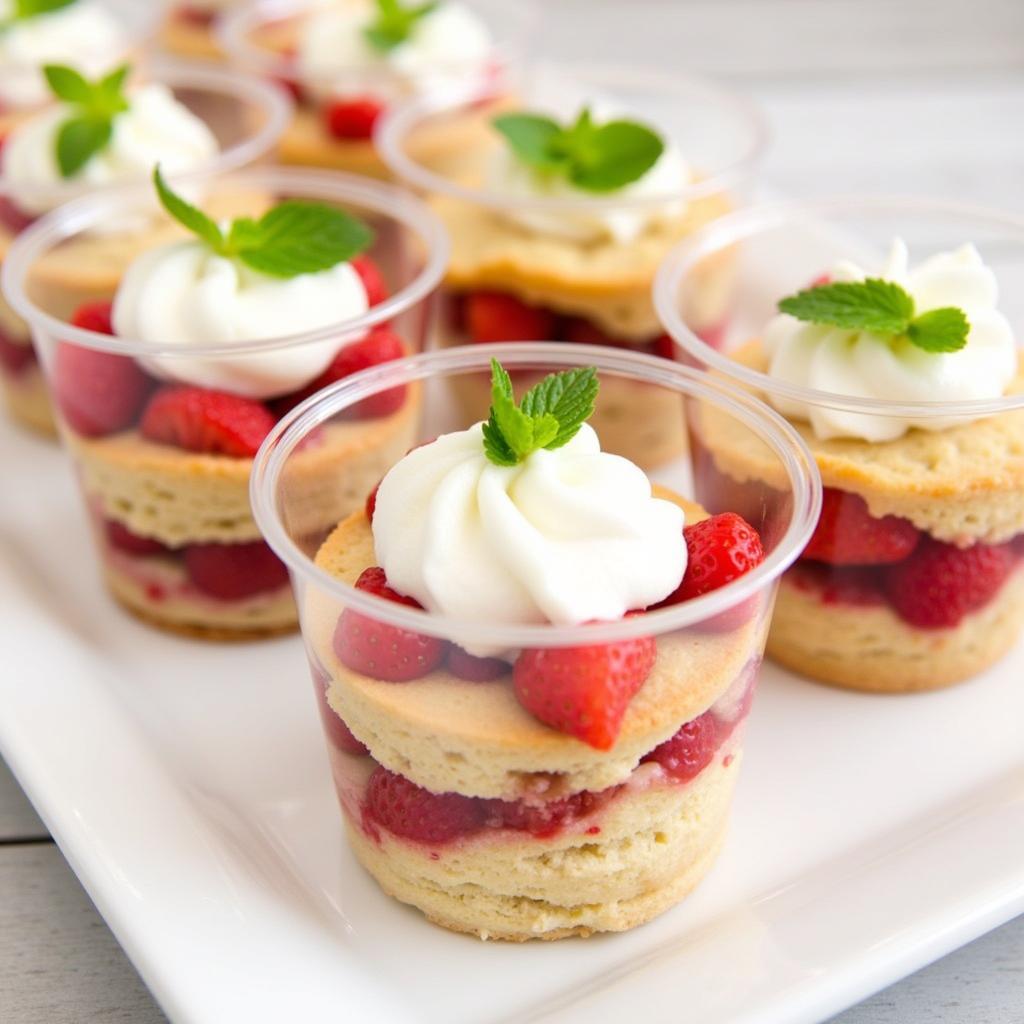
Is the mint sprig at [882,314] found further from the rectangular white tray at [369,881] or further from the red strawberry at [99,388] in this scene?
the red strawberry at [99,388]

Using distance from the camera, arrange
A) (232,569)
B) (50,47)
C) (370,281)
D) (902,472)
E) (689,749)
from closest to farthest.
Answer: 1. (689,749)
2. (902,472)
3. (232,569)
4. (370,281)
5. (50,47)

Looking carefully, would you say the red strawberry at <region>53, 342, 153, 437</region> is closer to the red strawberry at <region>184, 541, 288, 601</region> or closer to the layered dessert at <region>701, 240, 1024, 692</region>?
the red strawberry at <region>184, 541, 288, 601</region>

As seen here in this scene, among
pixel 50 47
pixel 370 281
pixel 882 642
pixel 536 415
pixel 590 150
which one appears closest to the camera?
pixel 536 415

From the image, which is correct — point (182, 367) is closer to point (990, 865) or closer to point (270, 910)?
point (270, 910)

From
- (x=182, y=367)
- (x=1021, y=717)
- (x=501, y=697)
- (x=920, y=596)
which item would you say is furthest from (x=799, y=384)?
(x=182, y=367)

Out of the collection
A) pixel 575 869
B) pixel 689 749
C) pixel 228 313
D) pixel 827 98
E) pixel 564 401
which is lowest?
pixel 827 98

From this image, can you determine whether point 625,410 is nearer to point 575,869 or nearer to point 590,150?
point 590,150

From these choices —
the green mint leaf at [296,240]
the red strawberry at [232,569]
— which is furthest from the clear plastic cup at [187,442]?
the green mint leaf at [296,240]

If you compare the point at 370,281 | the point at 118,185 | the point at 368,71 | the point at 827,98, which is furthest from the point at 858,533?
the point at 827,98
